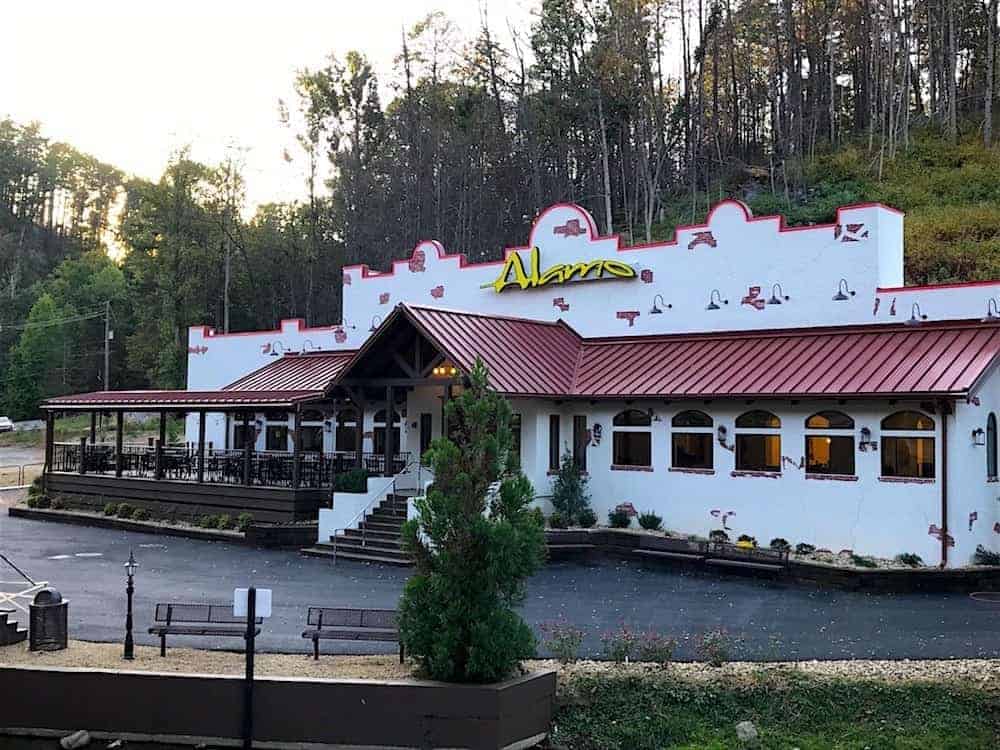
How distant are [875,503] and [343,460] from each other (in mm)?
12470

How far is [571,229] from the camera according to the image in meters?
22.5

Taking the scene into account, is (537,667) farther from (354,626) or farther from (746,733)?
(746,733)

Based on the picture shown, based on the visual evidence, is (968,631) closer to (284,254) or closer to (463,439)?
(463,439)

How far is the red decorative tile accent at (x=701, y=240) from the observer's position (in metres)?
20.5

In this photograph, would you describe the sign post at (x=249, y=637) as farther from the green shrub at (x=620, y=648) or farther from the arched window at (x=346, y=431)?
the arched window at (x=346, y=431)

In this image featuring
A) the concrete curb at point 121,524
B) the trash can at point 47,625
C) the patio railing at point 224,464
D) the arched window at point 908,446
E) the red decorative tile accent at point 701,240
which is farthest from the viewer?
the patio railing at point 224,464

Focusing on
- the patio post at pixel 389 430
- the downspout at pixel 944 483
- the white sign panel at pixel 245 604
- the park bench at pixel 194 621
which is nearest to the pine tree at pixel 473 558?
the white sign panel at pixel 245 604

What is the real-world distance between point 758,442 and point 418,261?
1129cm

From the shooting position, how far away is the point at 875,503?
52.8 ft

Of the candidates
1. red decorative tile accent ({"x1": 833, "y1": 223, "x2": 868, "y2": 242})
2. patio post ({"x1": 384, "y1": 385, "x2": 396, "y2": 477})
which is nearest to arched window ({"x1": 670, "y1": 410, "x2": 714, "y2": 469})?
red decorative tile accent ({"x1": 833, "y1": 223, "x2": 868, "y2": 242})

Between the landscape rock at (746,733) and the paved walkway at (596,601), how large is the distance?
5.23 feet

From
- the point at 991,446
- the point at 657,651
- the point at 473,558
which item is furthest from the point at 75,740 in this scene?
the point at 991,446

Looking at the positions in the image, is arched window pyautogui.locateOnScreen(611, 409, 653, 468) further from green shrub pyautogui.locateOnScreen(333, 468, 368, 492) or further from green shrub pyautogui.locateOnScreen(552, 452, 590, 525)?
green shrub pyautogui.locateOnScreen(333, 468, 368, 492)

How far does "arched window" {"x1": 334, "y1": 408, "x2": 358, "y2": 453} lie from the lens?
2488 centimetres
